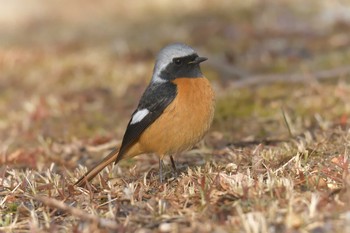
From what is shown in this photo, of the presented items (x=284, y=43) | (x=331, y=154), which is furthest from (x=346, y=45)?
(x=331, y=154)

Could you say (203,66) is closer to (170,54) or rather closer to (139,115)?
(170,54)

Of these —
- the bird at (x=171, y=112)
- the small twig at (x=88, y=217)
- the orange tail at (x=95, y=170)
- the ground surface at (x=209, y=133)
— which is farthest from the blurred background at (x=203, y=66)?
the small twig at (x=88, y=217)

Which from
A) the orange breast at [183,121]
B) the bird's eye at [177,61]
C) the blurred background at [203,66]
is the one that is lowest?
the blurred background at [203,66]

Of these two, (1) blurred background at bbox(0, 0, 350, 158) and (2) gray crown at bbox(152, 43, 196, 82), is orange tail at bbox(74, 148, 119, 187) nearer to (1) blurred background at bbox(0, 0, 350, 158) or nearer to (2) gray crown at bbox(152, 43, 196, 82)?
(2) gray crown at bbox(152, 43, 196, 82)

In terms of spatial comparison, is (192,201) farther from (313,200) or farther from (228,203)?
(313,200)

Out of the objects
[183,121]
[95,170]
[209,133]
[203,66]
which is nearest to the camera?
[183,121]

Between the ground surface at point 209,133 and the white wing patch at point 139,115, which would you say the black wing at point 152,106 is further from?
the ground surface at point 209,133

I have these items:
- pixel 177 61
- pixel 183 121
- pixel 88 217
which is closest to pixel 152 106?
pixel 183 121

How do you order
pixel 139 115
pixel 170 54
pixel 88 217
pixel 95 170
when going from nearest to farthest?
pixel 88 217 → pixel 95 170 → pixel 139 115 → pixel 170 54
